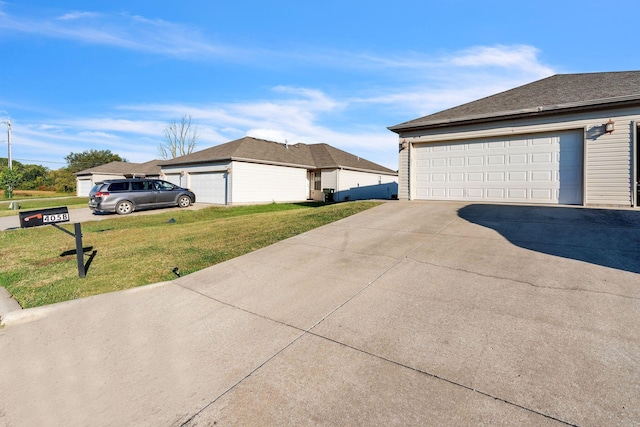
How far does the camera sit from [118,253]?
673 centimetres

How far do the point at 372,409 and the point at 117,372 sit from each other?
7.37ft

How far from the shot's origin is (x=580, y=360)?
2.39 meters

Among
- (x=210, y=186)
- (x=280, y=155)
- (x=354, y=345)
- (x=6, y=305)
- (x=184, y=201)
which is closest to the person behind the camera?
(x=354, y=345)

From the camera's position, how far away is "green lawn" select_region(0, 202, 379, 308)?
4.83m

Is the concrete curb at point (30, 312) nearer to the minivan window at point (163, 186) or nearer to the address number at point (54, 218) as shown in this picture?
the address number at point (54, 218)

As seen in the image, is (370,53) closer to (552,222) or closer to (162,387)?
(552,222)

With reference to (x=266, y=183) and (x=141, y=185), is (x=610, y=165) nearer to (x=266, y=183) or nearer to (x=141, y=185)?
(x=266, y=183)

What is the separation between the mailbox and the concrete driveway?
1.76 meters

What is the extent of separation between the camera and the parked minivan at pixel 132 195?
13.6 metres

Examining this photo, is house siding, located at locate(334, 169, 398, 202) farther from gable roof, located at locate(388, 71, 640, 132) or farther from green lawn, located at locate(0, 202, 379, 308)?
green lawn, located at locate(0, 202, 379, 308)

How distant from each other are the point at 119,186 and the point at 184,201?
3.18 meters

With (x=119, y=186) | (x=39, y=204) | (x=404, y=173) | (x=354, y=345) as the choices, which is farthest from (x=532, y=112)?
(x=39, y=204)

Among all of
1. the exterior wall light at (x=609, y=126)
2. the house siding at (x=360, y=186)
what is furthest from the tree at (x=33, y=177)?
the exterior wall light at (x=609, y=126)

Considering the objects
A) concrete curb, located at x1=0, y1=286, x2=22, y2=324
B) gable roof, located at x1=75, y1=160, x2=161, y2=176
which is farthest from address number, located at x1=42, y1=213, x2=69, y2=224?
gable roof, located at x1=75, y1=160, x2=161, y2=176
